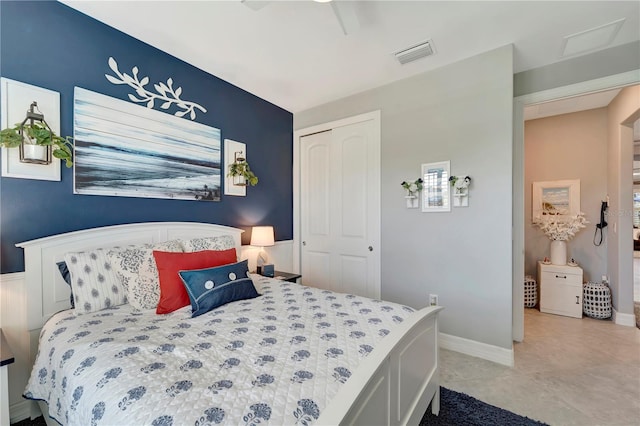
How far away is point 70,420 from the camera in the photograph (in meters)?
1.05

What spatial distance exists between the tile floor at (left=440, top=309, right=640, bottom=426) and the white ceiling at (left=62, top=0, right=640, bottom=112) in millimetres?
2774

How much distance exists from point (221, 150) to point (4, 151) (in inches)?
62.2

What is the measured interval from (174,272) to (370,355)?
4.49 feet

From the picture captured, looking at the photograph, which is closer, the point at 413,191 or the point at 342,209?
the point at 413,191

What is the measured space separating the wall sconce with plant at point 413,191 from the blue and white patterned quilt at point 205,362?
1.39 m

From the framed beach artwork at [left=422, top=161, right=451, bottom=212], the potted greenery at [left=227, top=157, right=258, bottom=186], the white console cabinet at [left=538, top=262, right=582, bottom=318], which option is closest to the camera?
the framed beach artwork at [left=422, top=161, right=451, bottom=212]

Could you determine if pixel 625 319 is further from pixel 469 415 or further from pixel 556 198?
pixel 469 415

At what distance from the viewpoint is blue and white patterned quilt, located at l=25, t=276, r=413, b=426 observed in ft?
Answer: 2.81

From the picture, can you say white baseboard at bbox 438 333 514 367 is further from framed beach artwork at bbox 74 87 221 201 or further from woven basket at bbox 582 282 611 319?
framed beach artwork at bbox 74 87 221 201

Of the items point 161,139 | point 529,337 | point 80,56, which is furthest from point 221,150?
point 529,337

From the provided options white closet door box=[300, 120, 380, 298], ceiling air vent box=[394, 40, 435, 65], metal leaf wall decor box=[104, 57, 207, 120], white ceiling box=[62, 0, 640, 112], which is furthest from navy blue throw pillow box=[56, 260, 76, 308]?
ceiling air vent box=[394, 40, 435, 65]

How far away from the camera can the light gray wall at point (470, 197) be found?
2412 mm

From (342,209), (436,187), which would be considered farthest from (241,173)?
(436,187)

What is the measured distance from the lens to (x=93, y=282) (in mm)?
1730
